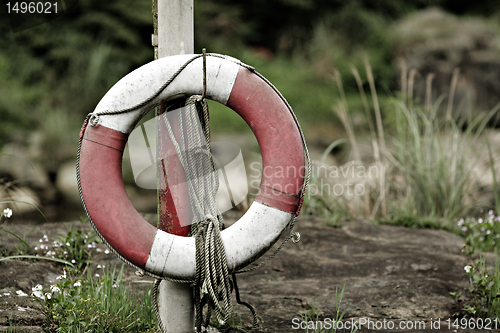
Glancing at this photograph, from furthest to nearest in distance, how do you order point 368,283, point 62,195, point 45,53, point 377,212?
point 45,53
point 62,195
point 377,212
point 368,283

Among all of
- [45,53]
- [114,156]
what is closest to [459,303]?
[114,156]

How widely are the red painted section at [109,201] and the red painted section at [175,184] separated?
0.12m

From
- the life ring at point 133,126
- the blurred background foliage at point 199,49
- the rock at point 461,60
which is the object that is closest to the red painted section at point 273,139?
the life ring at point 133,126

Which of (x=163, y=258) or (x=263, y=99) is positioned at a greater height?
(x=263, y=99)

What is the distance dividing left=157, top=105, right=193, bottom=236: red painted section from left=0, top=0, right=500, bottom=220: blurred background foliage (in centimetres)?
433

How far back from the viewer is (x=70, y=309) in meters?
1.62

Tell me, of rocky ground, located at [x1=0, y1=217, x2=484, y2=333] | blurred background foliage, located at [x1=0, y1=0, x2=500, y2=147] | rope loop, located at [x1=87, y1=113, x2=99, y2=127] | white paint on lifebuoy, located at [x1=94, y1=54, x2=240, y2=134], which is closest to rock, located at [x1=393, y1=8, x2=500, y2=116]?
blurred background foliage, located at [x1=0, y1=0, x2=500, y2=147]

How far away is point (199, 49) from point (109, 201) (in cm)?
665

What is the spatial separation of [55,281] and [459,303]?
1807 millimetres

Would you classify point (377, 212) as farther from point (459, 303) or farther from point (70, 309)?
point (70, 309)

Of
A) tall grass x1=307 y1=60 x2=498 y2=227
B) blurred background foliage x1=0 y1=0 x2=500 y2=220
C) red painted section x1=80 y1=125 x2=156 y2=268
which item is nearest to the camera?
red painted section x1=80 y1=125 x2=156 y2=268

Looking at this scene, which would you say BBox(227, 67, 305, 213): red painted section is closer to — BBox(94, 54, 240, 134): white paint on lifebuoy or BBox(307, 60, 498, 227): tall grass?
BBox(94, 54, 240, 134): white paint on lifebuoy

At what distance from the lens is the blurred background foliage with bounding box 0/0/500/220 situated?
6.15m

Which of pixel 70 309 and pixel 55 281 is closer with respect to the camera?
pixel 70 309
